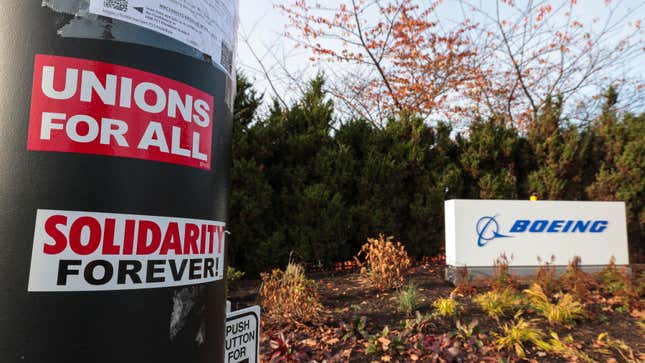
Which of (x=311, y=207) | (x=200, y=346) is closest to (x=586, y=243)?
(x=311, y=207)

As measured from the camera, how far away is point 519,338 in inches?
149

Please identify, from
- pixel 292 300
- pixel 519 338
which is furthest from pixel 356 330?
pixel 519 338

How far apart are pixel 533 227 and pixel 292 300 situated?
14.6 ft

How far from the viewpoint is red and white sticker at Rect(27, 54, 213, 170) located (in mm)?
1037

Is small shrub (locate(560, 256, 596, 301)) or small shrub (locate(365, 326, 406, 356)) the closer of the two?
small shrub (locate(365, 326, 406, 356))

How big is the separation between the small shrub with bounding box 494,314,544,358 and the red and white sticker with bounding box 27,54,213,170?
3613 mm

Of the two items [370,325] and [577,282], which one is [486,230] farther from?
[370,325]

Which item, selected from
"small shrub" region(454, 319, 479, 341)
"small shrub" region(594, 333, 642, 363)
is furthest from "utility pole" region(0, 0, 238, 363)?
"small shrub" region(594, 333, 642, 363)

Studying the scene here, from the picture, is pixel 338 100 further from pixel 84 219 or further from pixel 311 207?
pixel 84 219

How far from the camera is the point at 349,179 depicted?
24.9 ft

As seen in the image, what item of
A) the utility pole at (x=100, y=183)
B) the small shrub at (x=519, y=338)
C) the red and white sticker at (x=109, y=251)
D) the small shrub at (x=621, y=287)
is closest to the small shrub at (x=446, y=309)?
the small shrub at (x=519, y=338)

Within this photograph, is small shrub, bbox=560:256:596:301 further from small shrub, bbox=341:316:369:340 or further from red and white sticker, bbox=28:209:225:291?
red and white sticker, bbox=28:209:225:291

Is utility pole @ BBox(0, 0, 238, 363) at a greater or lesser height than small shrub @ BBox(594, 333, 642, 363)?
greater

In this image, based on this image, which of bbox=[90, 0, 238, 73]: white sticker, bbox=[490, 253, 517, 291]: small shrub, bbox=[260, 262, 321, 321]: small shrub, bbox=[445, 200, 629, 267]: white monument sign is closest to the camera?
bbox=[90, 0, 238, 73]: white sticker
